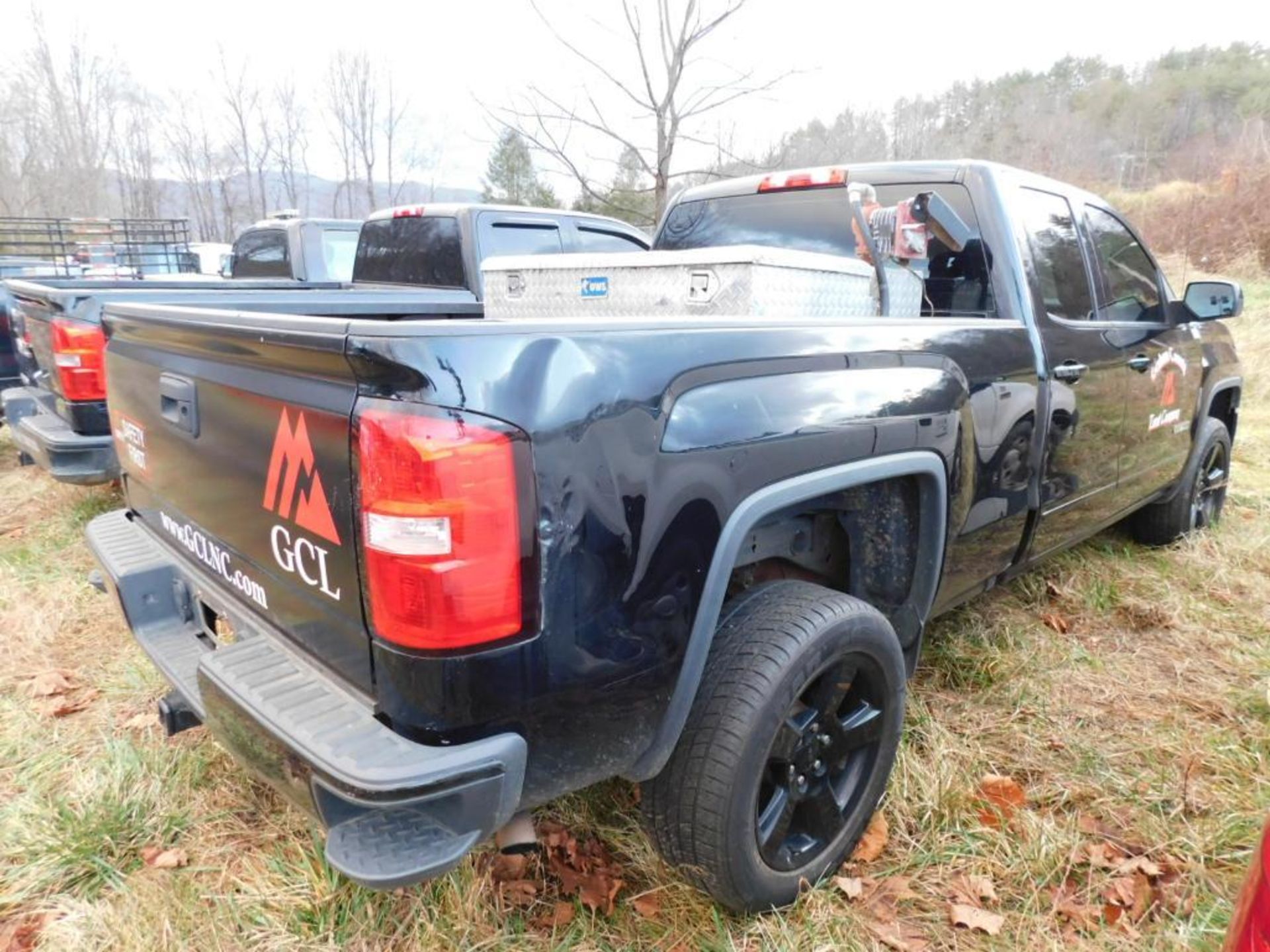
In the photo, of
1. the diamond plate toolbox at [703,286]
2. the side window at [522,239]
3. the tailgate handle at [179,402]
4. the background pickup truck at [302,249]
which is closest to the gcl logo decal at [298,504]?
the tailgate handle at [179,402]

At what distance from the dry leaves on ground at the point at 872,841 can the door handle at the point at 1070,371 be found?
1646 mm

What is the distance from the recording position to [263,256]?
8.39m

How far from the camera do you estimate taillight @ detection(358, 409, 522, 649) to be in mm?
1342

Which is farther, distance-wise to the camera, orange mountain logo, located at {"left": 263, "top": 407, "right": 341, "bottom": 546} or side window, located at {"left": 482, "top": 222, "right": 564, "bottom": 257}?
side window, located at {"left": 482, "top": 222, "right": 564, "bottom": 257}

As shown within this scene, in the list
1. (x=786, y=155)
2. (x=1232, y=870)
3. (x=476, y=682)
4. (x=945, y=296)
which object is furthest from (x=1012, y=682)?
(x=786, y=155)

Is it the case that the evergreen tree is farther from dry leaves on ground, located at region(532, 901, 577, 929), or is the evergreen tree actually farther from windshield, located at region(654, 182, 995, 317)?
dry leaves on ground, located at region(532, 901, 577, 929)

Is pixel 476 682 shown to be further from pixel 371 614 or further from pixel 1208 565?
pixel 1208 565

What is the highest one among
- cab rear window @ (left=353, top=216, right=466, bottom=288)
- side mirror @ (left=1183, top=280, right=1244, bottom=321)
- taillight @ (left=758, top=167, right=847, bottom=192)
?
taillight @ (left=758, top=167, right=847, bottom=192)

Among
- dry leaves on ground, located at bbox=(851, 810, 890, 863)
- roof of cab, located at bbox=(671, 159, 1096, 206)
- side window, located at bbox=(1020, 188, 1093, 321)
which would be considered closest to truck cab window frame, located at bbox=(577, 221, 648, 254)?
roof of cab, located at bbox=(671, 159, 1096, 206)

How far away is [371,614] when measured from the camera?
147cm

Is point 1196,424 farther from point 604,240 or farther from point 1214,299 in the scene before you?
point 604,240

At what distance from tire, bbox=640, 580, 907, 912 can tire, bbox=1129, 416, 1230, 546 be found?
297cm

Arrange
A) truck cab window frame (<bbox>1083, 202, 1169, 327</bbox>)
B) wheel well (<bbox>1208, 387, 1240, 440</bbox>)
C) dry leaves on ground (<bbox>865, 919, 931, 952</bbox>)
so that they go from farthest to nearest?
wheel well (<bbox>1208, 387, 1240, 440</bbox>) → truck cab window frame (<bbox>1083, 202, 1169, 327</bbox>) → dry leaves on ground (<bbox>865, 919, 931, 952</bbox>)

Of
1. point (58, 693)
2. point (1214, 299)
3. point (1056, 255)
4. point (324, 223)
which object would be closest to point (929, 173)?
point (1056, 255)
